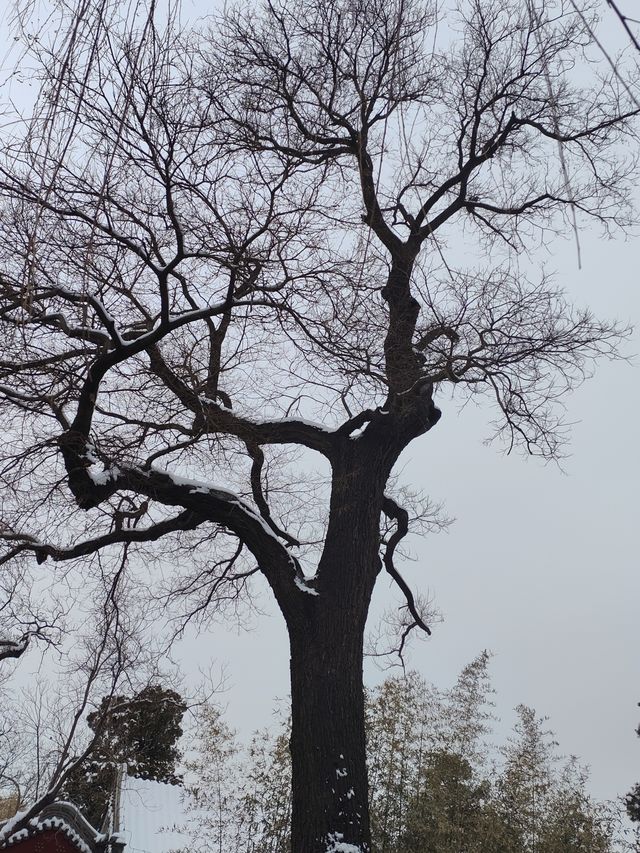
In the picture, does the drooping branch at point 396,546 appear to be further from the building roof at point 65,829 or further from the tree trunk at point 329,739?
the building roof at point 65,829

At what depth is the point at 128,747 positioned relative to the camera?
11461mm

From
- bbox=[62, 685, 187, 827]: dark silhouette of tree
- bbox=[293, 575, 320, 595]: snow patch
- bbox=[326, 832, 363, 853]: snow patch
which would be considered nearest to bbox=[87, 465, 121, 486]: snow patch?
bbox=[293, 575, 320, 595]: snow patch

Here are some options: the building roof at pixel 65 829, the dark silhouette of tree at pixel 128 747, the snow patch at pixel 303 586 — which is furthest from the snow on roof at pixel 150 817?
the snow patch at pixel 303 586

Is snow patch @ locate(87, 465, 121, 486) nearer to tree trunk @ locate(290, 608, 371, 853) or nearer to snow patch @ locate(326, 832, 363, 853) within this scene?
tree trunk @ locate(290, 608, 371, 853)

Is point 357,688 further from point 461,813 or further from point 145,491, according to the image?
point 461,813

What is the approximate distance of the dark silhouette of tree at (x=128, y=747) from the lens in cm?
891

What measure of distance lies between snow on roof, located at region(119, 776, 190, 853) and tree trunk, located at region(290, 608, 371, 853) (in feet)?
29.8

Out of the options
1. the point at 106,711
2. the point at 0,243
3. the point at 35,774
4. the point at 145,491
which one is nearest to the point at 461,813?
the point at 106,711

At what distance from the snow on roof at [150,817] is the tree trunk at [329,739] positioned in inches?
358

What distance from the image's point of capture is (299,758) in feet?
15.5

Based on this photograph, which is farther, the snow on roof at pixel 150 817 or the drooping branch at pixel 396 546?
the snow on roof at pixel 150 817

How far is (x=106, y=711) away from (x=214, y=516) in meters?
3.46

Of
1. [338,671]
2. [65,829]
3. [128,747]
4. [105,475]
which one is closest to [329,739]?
[338,671]

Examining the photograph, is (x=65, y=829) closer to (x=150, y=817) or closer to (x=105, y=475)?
(x=150, y=817)
